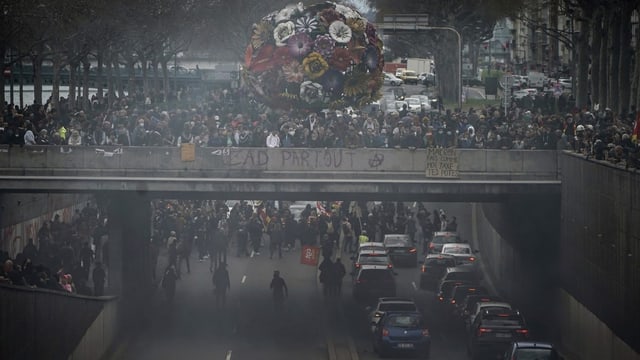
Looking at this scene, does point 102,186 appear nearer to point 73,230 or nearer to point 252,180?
point 252,180

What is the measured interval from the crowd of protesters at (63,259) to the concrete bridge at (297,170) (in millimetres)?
2984

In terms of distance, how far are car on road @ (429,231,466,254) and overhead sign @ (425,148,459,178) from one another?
57.6 feet

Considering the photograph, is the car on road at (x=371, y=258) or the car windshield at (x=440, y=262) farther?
the car windshield at (x=440, y=262)

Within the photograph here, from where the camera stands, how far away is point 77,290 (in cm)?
4247

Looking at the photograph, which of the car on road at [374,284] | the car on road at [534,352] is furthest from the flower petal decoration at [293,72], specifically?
the car on road at [534,352]

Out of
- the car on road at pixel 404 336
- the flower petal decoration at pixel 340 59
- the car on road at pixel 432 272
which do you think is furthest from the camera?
the car on road at pixel 432 272

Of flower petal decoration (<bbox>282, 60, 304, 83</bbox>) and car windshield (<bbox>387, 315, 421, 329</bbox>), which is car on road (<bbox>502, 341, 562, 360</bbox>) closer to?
car windshield (<bbox>387, 315, 421, 329</bbox>)

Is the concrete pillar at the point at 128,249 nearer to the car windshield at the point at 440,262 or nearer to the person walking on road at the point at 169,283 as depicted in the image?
the person walking on road at the point at 169,283

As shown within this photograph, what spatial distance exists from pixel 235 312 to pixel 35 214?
9521 mm

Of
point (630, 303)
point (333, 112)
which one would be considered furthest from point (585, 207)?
point (333, 112)

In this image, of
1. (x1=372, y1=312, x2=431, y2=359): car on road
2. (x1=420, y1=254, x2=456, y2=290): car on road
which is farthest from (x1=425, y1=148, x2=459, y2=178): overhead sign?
(x1=420, y1=254, x2=456, y2=290): car on road

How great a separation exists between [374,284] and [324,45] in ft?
26.3

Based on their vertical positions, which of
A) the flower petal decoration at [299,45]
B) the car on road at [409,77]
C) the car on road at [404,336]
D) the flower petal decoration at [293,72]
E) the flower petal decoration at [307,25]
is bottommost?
the car on road at [404,336]

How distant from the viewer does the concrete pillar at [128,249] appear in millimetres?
46188
